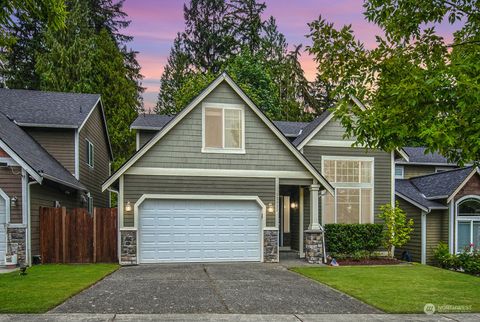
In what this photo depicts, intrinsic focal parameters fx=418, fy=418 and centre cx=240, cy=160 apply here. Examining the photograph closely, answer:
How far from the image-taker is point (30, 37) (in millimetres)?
38625

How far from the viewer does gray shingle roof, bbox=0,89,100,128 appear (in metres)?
17.7

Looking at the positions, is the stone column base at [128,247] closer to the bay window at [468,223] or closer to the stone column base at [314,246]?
the stone column base at [314,246]

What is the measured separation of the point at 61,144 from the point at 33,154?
301 centimetres

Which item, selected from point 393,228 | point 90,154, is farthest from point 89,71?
point 393,228

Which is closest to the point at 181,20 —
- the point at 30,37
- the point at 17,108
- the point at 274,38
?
the point at 274,38

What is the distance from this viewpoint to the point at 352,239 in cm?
1627

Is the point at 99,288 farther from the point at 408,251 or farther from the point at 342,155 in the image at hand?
the point at 408,251

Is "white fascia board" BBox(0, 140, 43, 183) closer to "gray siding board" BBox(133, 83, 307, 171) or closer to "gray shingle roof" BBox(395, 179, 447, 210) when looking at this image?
"gray siding board" BBox(133, 83, 307, 171)

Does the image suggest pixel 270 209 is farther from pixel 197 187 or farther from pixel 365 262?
pixel 365 262

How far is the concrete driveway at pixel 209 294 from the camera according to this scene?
7867mm

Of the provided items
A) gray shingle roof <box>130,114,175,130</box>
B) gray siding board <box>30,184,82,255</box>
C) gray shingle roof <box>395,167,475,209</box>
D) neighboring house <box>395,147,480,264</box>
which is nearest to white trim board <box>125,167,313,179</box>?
gray siding board <box>30,184,82,255</box>

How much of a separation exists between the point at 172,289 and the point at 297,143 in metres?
9.43

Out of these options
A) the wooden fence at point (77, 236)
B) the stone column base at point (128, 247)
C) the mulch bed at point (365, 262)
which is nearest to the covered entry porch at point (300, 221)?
the mulch bed at point (365, 262)

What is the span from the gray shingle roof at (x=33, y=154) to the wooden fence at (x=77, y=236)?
4.44 ft
